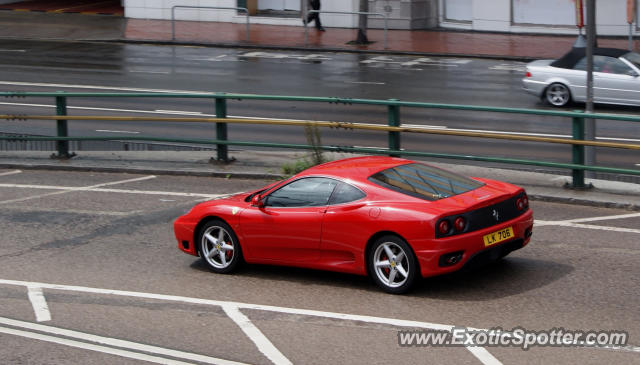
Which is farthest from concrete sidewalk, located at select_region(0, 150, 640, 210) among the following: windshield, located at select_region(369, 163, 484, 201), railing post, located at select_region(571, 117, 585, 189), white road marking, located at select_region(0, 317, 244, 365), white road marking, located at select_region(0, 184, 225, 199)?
white road marking, located at select_region(0, 317, 244, 365)

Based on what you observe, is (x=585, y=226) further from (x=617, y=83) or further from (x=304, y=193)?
(x=617, y=83)

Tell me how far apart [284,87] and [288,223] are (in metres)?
16.8

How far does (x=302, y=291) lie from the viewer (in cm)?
1004

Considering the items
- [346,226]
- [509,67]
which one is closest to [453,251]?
[346,226]

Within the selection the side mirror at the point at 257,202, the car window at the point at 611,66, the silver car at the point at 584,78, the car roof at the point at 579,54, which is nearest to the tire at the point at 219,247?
the side mirror at the point at 257,202

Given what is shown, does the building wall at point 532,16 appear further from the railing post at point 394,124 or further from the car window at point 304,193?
the car window at point 304,193

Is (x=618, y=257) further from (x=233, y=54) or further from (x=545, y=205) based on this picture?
(x=233, y=54)

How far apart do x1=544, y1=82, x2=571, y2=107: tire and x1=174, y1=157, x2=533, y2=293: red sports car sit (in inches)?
540

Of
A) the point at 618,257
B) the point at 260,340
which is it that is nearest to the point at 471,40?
the point at 618,257

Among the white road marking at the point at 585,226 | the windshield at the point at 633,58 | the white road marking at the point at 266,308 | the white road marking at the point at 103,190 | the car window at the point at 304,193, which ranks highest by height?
the windshield at the point at 633,58

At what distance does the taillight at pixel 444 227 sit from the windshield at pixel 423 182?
0.41m

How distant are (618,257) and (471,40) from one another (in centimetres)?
2662

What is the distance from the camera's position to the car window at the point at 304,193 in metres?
10.1

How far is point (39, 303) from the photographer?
994cm
